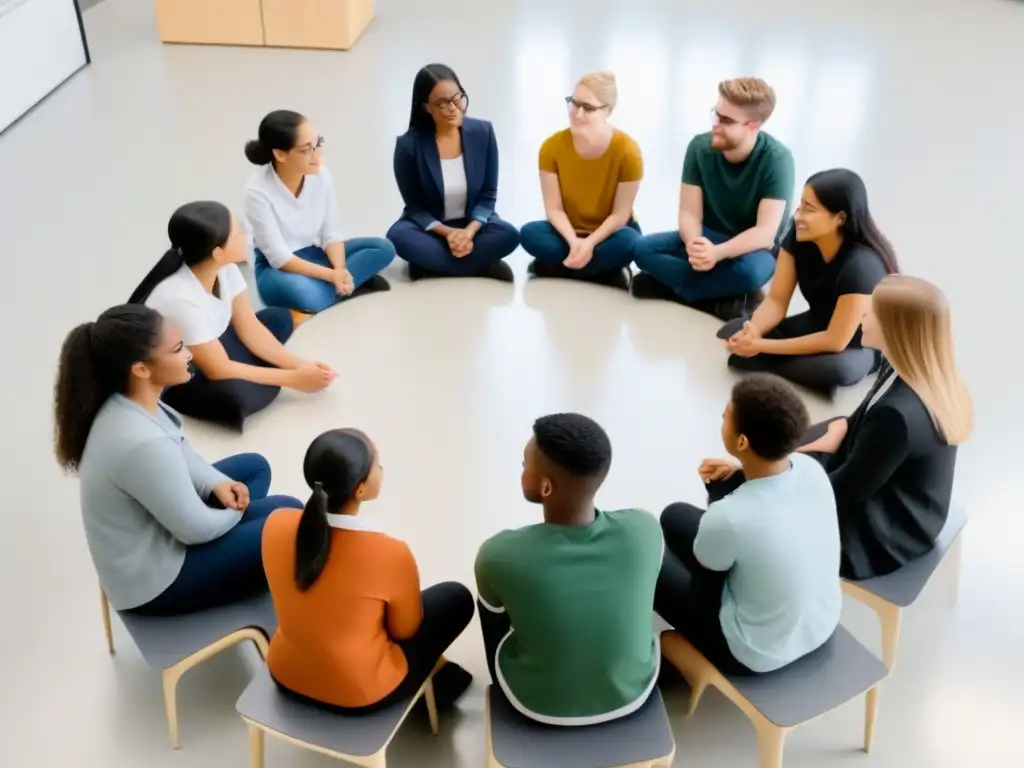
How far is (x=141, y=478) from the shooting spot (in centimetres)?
220

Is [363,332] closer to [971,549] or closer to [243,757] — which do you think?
[243,757]

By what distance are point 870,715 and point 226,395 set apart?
2069mm

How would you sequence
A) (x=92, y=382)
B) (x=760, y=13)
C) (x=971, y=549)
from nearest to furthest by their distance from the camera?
(x=92, y=382) < (x=971, y=549) < (x=760, y=13)

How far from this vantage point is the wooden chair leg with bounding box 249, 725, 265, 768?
210 cm

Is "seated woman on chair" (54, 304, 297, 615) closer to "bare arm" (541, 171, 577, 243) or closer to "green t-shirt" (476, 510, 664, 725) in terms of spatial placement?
"green t-shirt" (476, 510, 664, 725)

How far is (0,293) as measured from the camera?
4.00 metres

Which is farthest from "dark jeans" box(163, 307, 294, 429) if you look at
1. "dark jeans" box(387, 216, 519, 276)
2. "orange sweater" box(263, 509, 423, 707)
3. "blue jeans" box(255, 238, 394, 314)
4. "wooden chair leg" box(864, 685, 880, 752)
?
"wooden chair leg" box(864, 685, 880, 752)

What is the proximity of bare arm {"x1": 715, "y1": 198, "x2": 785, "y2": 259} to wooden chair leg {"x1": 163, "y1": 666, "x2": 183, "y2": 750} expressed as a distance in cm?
242

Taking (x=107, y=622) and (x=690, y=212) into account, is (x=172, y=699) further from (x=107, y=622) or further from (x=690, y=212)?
(x=690, y=212)

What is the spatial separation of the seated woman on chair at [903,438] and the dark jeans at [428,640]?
0.90 metres

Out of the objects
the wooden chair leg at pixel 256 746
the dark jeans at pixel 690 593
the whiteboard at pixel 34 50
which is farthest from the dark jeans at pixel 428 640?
the whiteboard at pixel 34 50

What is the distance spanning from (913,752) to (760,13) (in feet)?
21.3

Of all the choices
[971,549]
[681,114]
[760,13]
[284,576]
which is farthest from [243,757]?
[760,13]

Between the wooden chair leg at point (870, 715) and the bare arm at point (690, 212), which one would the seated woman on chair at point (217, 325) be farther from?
the wooden chair leg at point (870, 715)
